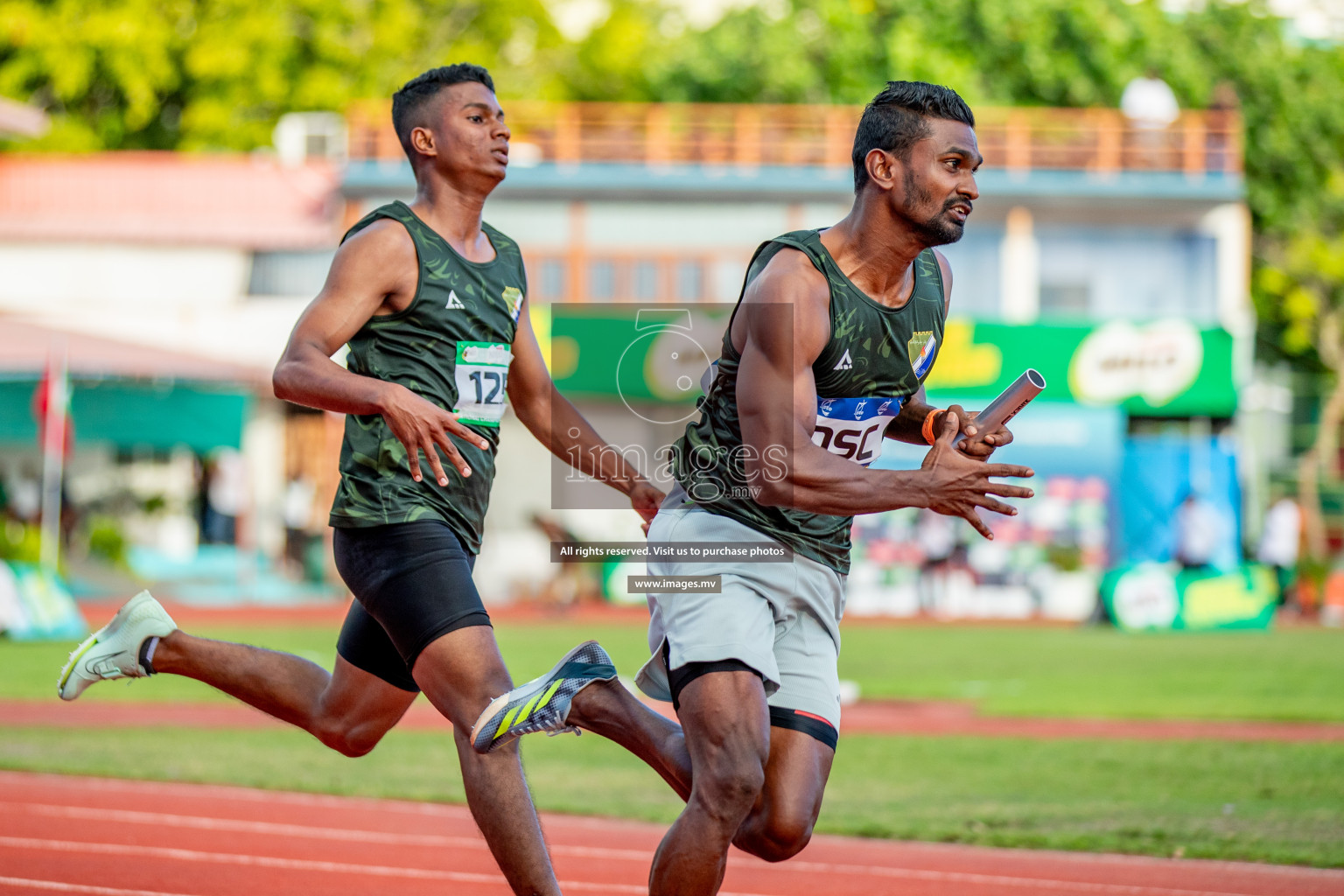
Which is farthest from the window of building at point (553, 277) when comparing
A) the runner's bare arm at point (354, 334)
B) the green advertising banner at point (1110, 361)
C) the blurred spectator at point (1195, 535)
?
the runner's bare arm at point (354, 334)

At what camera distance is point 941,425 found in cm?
443

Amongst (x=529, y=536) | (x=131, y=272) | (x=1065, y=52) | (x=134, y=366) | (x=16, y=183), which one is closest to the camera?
(x=134, y=366)

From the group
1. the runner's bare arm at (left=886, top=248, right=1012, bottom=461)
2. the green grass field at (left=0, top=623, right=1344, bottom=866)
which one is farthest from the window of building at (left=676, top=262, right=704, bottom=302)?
the runner's bare arm at (left=886, top=248, right=1012, bottom=461)

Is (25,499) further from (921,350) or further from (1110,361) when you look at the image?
(921,350)

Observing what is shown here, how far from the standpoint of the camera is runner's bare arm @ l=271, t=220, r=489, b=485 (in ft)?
14.4

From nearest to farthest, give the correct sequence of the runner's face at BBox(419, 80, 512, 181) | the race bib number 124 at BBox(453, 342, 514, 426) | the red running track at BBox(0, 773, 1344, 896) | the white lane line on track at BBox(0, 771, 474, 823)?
the race bib number 124 at BBox(453, 342, 514, 426) < the runner's face at BBox(419, 80, 512, 181) < the red running track at BBox(0, 773, 1344, 896) < the white lane line on track at BBox(0, 771, 474, 823)

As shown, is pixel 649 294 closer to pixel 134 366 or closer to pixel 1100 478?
pixel 1100 478

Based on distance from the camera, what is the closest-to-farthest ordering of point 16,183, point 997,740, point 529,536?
point 997,740 → point 529,536 → point 16,183

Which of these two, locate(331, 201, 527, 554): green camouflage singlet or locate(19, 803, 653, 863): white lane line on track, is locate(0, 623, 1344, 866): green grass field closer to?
locate(19, 803, 653, 863): white lane line on track

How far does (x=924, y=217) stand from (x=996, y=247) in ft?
90.9

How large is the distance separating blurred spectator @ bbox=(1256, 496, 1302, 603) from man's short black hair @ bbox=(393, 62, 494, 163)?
21225 millimetres

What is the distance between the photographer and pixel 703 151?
98.7 ft

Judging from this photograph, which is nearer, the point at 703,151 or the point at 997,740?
the point at 997,740

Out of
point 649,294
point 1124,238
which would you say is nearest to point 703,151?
point 649,294
